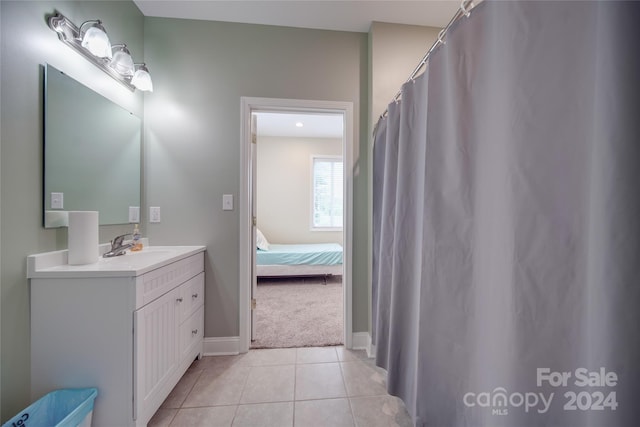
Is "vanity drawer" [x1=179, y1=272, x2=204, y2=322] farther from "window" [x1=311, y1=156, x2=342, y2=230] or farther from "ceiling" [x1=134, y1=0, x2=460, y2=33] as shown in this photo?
"window" [x1=311, y1=156, x2=342, y2=230]

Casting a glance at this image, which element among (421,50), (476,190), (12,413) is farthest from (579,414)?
(421,50)

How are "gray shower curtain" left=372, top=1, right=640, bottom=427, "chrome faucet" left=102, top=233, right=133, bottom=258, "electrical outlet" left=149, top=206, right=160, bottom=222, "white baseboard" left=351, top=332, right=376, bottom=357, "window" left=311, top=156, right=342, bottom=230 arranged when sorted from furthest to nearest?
"window" left=311, top=156, right=342, bottom=230 → "white baseboard" left=351, top=332, right=376, bottom=357 → "electrical outlet" left=149, top=206, right=160, bottom=222 → "chrome faucet" left=102, top=233, right=133, bottom=258 → "gray shower curtain" left=372, top=1, right=640, bottom=427

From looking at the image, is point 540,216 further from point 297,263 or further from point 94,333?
point 297,263

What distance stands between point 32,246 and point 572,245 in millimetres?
1993

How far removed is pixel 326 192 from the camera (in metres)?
4.84

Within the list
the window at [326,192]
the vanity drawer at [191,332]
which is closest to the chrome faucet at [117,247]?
the vanity drawer at [191,332]

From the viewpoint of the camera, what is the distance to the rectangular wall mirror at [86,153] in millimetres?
1144

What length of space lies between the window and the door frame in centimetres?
279

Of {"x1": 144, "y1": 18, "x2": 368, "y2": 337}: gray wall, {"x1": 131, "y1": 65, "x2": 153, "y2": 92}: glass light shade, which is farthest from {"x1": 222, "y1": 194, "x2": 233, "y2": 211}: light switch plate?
{"x1": 131, "y1": 65, "x2": 153, "y2": 92}: glass light shade

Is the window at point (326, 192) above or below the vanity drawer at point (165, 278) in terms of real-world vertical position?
above

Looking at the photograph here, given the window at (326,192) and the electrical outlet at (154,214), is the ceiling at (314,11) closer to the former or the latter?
the electrical outlet at (154,214)

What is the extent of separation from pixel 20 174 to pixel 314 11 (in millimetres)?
1993

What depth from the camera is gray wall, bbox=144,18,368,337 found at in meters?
1.84

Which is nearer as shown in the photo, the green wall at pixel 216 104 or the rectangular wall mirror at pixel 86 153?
the rectangular wall mirror at pixel 86 153
